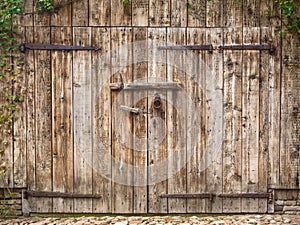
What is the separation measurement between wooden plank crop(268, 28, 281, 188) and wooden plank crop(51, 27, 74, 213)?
2080 mm

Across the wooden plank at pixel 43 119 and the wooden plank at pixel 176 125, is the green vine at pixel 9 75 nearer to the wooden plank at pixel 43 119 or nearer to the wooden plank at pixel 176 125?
the wooden plank at pixel 43 119

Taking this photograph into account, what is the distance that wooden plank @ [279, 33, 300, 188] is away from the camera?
4395mm

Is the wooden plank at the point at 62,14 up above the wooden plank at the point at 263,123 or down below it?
above

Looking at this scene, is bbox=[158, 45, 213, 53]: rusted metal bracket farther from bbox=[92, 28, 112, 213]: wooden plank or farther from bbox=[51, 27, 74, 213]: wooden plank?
bbox=[51, 27, 74, 213]: wooden plank

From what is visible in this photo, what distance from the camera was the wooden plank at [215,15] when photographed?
4.38m

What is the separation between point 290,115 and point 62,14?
2617mm

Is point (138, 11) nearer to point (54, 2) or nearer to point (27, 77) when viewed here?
point (54, 2)

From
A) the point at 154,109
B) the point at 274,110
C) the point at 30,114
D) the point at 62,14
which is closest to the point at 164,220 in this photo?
the point at 154,109

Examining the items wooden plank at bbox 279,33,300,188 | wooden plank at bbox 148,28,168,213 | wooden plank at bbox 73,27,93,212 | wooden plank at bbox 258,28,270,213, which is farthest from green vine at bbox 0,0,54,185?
wooden plank at bbox 279,33,300,188

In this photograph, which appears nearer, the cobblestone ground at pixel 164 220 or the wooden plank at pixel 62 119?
the cobblestone ground at pixel 164 220

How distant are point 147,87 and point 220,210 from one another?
1.52 metres

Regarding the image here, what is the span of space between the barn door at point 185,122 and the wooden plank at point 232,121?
1cm

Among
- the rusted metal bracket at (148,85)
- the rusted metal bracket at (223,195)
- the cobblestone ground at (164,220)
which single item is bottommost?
the cobblestone ground at (164,220)

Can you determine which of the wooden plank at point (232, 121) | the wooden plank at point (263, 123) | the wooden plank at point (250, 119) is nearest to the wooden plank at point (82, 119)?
the wooden plank at point (232, 121)
